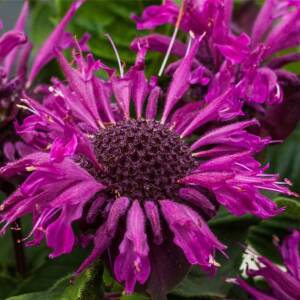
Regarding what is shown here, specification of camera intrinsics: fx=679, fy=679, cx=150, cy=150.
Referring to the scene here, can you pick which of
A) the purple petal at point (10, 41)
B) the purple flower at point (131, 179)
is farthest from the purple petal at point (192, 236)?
the purple petal at point (10, 41)

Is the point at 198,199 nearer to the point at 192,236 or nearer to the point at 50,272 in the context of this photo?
the point at 192,236

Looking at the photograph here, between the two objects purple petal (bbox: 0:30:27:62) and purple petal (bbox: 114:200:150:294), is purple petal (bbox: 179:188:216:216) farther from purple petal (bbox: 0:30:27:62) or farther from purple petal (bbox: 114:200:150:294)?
purple petal (bbox: 0:30:27:62)

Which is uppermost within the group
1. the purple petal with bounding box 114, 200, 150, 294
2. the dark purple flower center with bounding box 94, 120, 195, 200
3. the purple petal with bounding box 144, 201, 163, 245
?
the dark purple flower center with bounding box 94, 120, 195, 200

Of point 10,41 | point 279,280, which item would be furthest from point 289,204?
point 10,41

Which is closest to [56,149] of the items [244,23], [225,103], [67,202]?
[67,202]

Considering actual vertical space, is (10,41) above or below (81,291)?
above

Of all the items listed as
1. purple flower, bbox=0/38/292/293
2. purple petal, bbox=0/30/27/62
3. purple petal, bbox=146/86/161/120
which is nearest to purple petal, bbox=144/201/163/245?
purple flower, bbox=0/38/292/293

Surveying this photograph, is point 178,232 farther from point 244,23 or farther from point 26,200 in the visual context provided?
point 244,23
